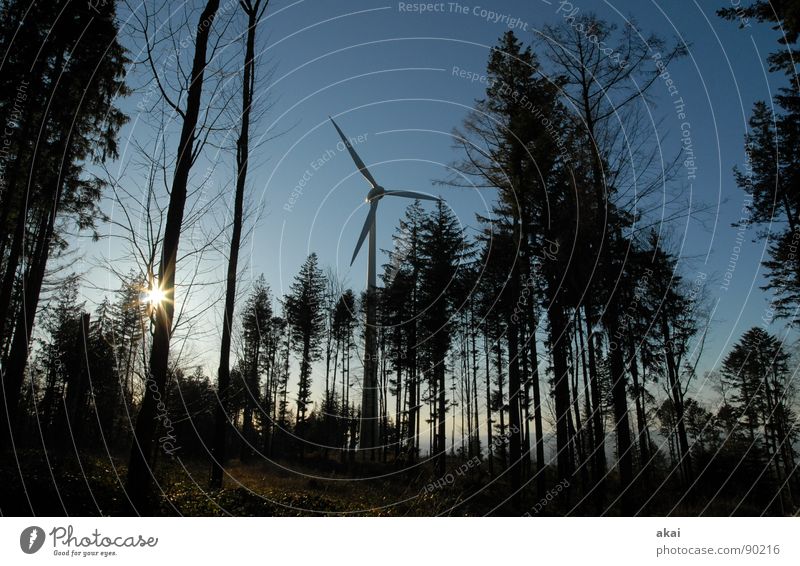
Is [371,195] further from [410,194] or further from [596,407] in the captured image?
[596,407]

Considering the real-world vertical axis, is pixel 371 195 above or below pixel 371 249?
above

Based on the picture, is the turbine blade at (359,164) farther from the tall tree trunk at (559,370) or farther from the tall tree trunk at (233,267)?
the tall tree trunk at (559,370)

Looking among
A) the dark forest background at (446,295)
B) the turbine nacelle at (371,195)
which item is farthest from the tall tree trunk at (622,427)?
the turbine nacelle at (371,195)

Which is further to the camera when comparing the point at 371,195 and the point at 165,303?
the point at 371,195

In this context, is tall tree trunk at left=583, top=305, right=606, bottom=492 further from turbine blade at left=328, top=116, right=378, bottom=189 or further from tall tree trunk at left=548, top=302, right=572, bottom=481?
turbine blade at left=328, top=116, right=378, bottom=189

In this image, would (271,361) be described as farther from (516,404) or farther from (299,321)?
(516,404)

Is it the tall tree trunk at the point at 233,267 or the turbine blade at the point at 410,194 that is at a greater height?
the turbine blade at the point at 410,194
